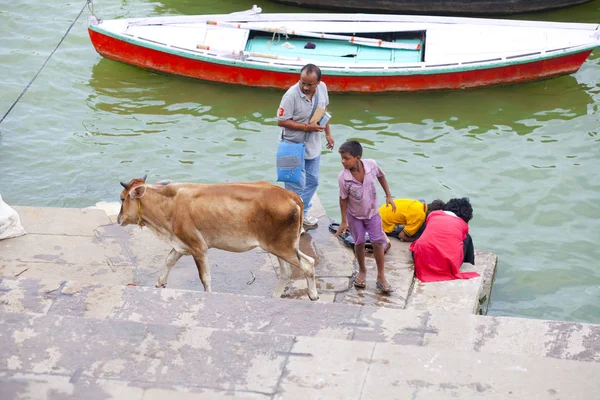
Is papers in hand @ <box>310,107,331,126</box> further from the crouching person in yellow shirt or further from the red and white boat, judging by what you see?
the red and white boat

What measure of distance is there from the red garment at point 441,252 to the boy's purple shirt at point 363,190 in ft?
2.52

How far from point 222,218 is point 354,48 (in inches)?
277

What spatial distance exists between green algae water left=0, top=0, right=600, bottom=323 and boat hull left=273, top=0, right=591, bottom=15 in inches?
99.1

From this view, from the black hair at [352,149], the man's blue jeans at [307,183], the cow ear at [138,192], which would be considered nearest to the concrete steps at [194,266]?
the man's blue jeans at [307,183]

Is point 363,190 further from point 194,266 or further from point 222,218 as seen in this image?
point 194,266

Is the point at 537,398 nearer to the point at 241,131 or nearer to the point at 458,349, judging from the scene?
the point at 458,349

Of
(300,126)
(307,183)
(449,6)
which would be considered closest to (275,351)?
(300,126)

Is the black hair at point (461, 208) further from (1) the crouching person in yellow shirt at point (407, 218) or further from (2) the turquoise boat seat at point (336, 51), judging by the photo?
(2) the turquoise boat seat at point (336, 51)

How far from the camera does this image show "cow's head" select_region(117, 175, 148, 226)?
6.82 metres

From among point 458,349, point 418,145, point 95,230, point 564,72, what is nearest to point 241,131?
point 418,145

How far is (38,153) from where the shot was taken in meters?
11.4

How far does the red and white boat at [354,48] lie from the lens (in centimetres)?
1228

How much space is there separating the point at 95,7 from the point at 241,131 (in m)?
6.14

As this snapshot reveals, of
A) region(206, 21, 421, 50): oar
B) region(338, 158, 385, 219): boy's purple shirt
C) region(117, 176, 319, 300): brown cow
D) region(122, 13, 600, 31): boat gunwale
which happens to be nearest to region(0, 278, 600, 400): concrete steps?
region(117, 176, 319, 300): brown cow
